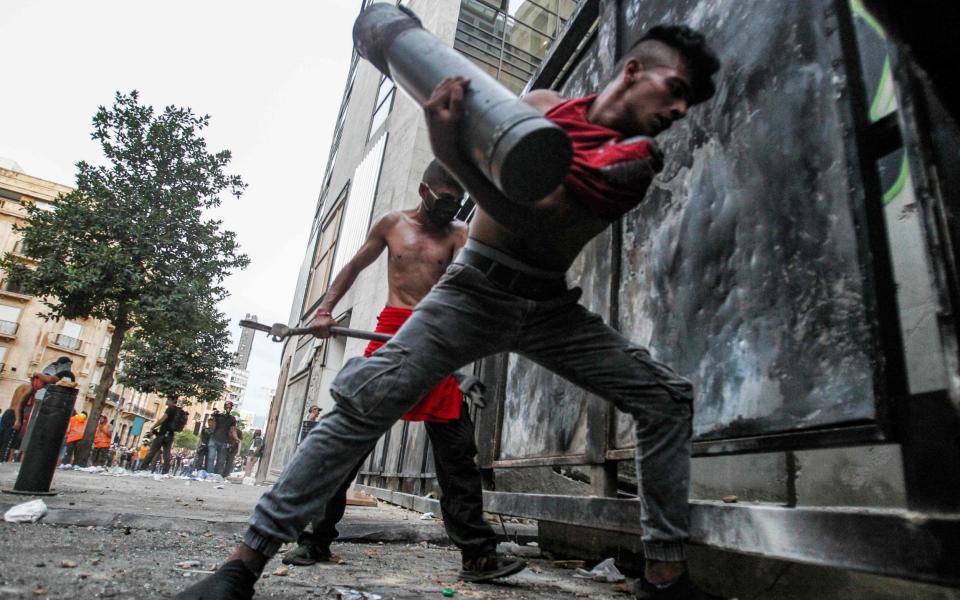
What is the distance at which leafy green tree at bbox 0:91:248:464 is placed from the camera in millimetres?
12953

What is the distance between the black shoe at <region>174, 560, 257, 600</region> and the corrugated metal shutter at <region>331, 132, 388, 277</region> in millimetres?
10885

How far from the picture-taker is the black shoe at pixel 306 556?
7.87ft

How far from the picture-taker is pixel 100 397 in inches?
509

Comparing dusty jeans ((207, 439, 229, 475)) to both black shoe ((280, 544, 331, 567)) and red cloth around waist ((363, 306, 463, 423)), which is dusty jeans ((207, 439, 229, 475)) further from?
red cloth around waist ((363, 306, 463, 423))

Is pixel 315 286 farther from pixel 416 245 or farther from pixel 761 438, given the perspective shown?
pixel 761 438

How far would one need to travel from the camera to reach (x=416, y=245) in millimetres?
2945

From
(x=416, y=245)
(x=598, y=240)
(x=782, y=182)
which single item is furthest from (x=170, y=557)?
(x=782, y=182)

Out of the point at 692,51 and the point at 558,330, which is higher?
the point at 692,51

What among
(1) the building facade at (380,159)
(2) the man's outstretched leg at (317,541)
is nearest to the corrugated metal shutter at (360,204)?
(1) the building facade at (380,159)

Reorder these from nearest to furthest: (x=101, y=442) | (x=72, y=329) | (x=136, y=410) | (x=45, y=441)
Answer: (x=45, y=441)
(x=101, y=442)
(x=72, y=329)
(x=136, y=410)

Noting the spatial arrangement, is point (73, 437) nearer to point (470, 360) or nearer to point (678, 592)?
point (470, 360)

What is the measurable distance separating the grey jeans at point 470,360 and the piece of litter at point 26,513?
6.81 feet

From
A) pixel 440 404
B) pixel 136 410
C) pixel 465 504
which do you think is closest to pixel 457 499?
pixel 465 504

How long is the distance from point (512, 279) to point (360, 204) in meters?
12.7
